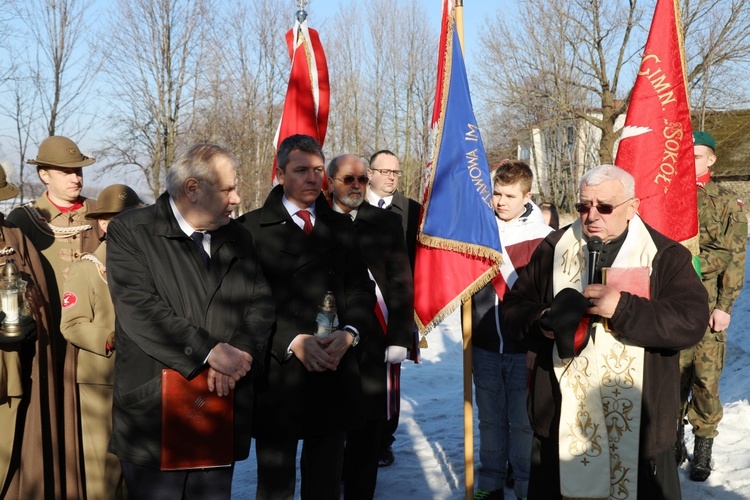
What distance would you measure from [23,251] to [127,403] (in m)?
1.64

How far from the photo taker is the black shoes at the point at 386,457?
5.62m

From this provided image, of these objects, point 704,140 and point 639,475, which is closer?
point 639,475

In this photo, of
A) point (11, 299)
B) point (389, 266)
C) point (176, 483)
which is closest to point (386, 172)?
point (389, 266)

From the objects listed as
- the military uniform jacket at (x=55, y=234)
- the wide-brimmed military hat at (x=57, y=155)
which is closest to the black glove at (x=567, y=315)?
the military uniform jacket at (x=55, y=234)

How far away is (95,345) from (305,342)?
1291mm

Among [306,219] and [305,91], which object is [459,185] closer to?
[306,219]

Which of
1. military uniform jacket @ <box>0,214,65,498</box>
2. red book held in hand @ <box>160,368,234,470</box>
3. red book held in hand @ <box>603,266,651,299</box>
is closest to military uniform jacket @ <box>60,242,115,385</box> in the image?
military uniform jacket @ <box>0,214,65,498</box>

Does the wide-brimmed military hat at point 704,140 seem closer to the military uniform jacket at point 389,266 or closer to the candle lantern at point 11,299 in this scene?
the military uniform jacket at point 389,266

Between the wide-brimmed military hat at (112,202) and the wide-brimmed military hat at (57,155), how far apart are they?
0.53 meters

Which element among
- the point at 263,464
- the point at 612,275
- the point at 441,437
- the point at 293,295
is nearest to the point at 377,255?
the point at 293,295

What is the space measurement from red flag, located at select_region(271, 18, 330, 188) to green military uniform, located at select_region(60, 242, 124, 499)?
6.52 ft

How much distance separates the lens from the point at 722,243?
5.26 metres

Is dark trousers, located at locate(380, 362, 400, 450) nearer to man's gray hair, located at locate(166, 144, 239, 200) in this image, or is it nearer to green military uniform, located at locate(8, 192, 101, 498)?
green military uniform, located at locate(8, 192, 101, 498)

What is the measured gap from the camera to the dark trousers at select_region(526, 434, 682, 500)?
127 inches
